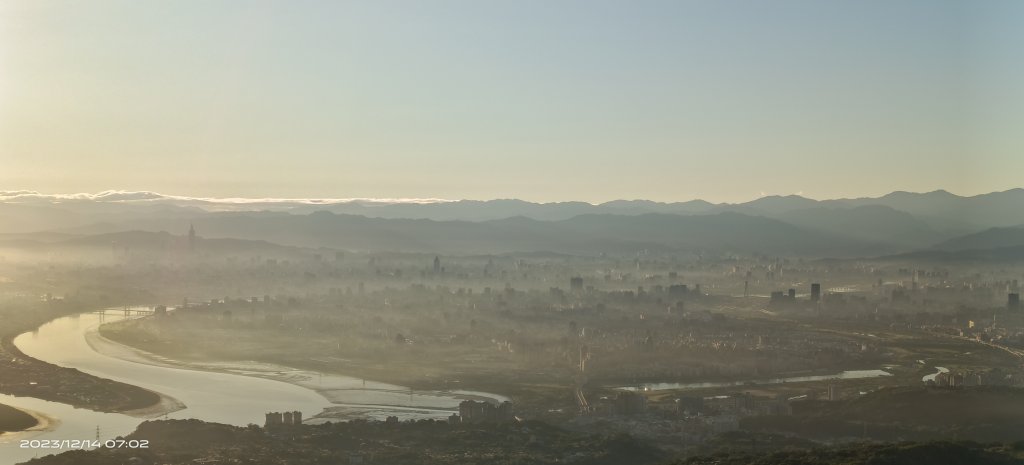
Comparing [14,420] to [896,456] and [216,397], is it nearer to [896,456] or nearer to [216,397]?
[216,397]

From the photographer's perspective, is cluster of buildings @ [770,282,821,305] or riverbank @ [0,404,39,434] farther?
cluster of buildings @ [770,282,821,305]

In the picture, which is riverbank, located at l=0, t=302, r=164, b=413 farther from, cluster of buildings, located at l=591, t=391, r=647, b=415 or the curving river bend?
cluster of buildings, located at l=591, t=391, r=647, b=415

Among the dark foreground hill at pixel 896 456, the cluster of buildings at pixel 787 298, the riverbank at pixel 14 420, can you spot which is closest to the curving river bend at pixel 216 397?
the riverbank at pixel 14 420

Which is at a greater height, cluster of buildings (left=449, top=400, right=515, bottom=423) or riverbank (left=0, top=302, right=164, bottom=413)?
cluster of buildings (left=449, top=400, right=515, bottom=423)

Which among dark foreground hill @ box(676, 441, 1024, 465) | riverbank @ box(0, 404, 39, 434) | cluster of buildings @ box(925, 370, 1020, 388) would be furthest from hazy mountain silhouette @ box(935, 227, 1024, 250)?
riverbank @ box(0, 404, 39, 434)

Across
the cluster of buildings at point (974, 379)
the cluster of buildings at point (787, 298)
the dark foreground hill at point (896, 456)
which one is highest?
the cluster of buildings at point (787, 298)

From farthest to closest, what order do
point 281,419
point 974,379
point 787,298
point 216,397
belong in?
point 787,298 < point 974,379 < point 216,397 < point 281,419

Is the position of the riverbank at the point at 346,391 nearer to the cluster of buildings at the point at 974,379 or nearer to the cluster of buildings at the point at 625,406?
the cluster of buildings at the point at 625,406

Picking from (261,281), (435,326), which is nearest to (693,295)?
(435,326)

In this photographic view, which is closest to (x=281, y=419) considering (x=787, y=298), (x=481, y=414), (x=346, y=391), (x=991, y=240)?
(x=481, y=414)
